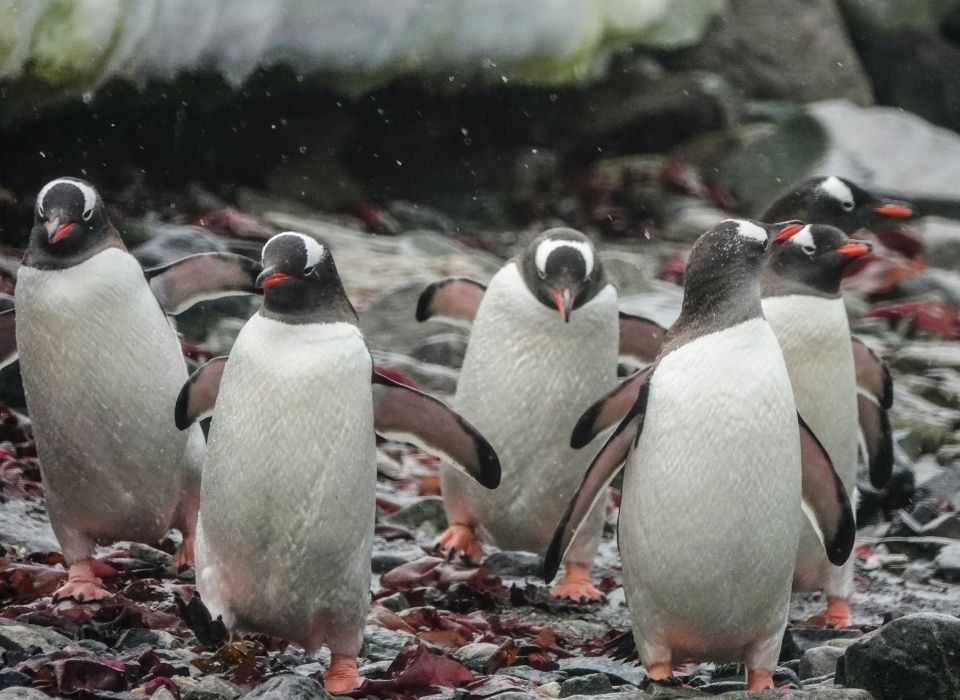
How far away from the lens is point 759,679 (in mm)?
3762

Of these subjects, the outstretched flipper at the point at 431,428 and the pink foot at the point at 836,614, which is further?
the pink foot at the point at 836,614

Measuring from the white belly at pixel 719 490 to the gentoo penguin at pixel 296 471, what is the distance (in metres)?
0.70

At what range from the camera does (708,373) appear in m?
3.63

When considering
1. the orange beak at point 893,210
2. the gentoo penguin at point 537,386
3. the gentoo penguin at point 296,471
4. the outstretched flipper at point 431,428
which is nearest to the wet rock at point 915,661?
the outstretched flipper at point 431,428

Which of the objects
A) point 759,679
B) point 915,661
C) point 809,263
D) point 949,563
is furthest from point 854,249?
point 915,661

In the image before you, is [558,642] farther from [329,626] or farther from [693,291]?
[693,291]

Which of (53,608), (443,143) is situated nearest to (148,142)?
(443,143)

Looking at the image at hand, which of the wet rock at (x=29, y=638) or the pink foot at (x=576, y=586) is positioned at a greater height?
the wet rock at (x=29, y=638)

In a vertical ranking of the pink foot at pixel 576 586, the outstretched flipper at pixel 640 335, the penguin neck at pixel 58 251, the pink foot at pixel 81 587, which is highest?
the penguin neck at pixel 58 251

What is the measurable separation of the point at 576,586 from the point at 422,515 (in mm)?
880

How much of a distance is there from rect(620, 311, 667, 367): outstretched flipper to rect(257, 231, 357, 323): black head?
1813mm

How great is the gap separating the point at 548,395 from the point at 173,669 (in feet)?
5.73

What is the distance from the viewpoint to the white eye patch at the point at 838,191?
542cm

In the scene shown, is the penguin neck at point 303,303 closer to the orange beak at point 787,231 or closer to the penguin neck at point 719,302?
the penguin neck at point 719,302
